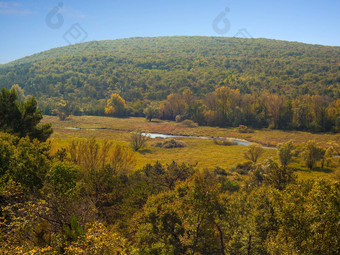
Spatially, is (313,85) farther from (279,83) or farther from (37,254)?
(37,254)

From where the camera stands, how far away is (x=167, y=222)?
79.2ft

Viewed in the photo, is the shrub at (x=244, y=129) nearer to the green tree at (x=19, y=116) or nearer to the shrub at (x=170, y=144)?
the shrub at (x=170, y=144)

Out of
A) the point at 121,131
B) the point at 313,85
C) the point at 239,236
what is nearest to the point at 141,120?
the point at 121,131

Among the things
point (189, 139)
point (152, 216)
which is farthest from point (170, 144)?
point (152, 216)

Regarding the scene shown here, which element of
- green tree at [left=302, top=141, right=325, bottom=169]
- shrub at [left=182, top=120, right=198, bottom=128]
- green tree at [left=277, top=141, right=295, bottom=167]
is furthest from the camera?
shrub at [left=182, top=120, right=198, bottom=128]

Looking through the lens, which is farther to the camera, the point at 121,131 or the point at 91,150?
the point at 121,131

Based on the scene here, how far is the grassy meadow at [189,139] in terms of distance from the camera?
7212 cm

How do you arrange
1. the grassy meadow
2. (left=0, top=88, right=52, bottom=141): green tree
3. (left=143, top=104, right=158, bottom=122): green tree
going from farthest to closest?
(left=143, top=104, right=158, bottom=122): green tree → the grassy meadow → (left=0, top=88, right=52, bottom=141): green tree

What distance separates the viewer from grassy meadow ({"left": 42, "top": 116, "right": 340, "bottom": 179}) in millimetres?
72125

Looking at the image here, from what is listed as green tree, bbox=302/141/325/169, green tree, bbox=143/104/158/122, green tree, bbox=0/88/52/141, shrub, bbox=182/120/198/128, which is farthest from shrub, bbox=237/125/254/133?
green tree, bbox=0/88/52/141

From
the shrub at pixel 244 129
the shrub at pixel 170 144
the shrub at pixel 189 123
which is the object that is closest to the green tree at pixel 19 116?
the shrub at pixel 170 144

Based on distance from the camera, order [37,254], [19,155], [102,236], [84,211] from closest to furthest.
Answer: [37,254] < [102,236] < [84,211] < [19,155]

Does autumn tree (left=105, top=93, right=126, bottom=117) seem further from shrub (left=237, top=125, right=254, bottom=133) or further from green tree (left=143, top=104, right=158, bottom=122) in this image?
shrub (left=237, top=125, right=254, bottom=133)

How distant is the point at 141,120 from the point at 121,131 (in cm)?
3332
